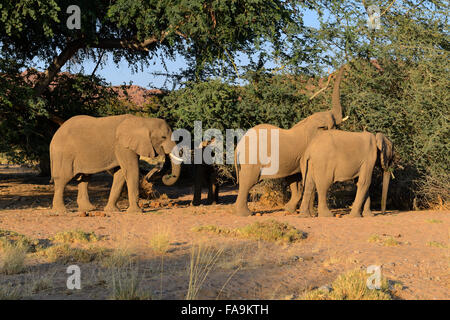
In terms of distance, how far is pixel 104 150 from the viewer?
13109mm

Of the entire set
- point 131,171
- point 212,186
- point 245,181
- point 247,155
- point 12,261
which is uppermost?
point 247,155

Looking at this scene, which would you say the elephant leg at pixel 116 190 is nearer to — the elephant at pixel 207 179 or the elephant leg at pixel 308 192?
the elephant at pixel 207 179

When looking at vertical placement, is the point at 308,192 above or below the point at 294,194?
above

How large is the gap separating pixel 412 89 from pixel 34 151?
11367 millimetres

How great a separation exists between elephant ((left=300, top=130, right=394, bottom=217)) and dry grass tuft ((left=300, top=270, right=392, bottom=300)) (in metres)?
6.07

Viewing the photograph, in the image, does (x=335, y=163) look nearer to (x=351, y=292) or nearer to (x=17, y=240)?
(x=351, y=292)

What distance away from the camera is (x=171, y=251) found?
8.40 metres

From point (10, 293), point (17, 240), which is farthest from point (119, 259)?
point (17, 240)

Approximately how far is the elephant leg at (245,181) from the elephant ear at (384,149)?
2.99 m

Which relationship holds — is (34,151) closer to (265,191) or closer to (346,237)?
(265,191)

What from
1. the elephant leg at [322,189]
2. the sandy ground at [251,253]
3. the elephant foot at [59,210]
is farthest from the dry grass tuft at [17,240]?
the elephant leg at [322,189]

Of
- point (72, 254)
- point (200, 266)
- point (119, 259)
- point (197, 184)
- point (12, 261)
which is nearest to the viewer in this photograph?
point (12, 261)

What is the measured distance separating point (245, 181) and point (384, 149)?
137 inches

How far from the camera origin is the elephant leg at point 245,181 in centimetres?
1273
